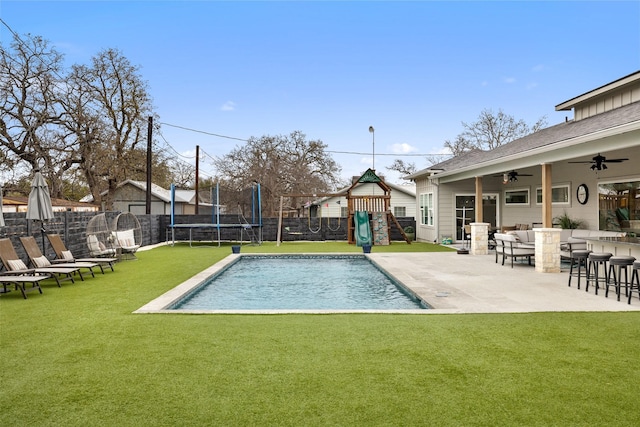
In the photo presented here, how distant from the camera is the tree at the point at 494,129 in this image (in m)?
34.3

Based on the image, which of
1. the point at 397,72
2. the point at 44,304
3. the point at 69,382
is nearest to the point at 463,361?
the point at 69,382

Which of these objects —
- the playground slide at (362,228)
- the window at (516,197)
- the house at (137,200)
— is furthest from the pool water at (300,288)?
the house at (137,200)

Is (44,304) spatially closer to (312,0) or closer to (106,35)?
(312,0)

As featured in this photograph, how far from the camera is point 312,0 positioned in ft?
59.3

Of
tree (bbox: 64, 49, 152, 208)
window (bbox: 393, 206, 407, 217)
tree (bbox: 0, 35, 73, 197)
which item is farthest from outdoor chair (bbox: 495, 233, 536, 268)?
tree (bbox: 0, 35, 73, 197)

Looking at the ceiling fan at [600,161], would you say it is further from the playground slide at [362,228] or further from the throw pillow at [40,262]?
the throw pillow at [40,262]

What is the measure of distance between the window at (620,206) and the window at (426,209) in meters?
7.60

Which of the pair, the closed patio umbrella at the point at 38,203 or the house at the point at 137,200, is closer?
the closed patio umbrella at the point at 38,203

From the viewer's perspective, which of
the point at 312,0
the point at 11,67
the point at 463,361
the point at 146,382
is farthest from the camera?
the point at 11,67

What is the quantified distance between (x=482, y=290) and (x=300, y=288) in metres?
3.48

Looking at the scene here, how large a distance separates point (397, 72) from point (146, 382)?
79.9ft

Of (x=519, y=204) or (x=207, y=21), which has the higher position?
(x=207, y=21)

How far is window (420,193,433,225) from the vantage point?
19.3 m

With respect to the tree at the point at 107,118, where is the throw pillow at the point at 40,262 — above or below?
below
